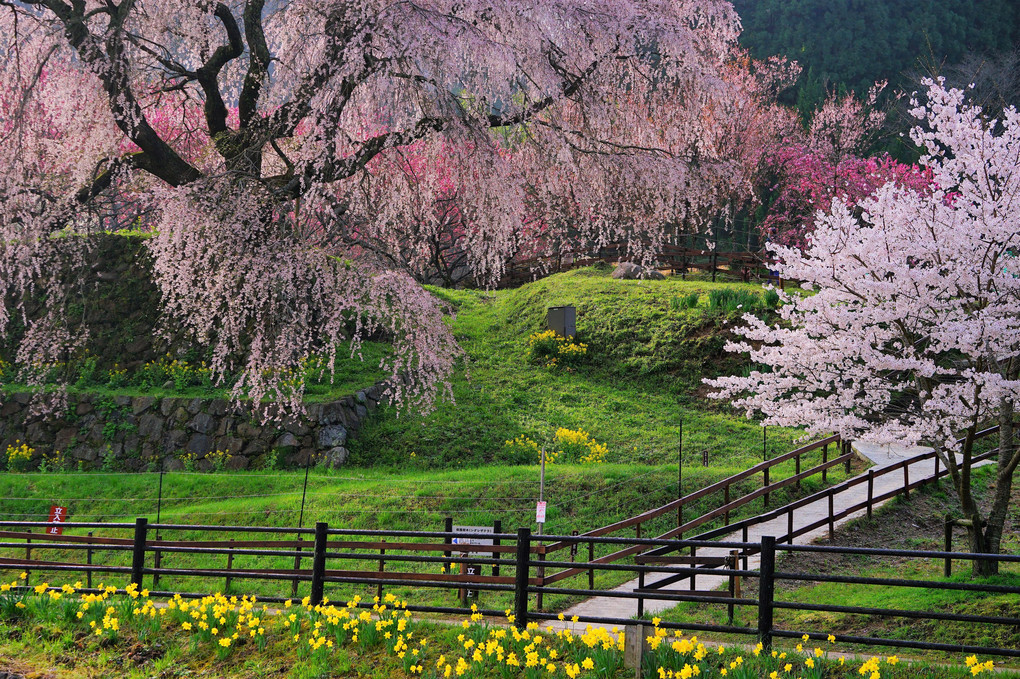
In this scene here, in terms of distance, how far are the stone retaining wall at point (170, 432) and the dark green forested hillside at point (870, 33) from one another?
49913 mm

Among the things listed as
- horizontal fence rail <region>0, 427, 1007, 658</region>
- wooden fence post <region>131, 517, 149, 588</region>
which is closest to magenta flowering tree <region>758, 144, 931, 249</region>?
horizontal fence rail <region>0, 427, 1007, 658</region>

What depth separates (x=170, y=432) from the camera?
1931cm

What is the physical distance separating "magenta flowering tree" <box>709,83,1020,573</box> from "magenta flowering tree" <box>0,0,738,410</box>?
99.0 inches

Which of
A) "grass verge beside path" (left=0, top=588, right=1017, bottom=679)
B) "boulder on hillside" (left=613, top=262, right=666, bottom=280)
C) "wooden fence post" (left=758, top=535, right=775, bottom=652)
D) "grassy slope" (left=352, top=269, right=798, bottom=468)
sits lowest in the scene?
"grass verge beside path" (left=0, top=588, right=1017, bottom=679)

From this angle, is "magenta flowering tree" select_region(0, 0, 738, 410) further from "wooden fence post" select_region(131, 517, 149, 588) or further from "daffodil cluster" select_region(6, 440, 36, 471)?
"daffodil cluster" select_region(6, 440, 36, 471)

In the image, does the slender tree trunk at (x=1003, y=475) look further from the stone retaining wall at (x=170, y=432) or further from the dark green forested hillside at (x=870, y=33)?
the dark green forested hillside at (x=870, y=33)

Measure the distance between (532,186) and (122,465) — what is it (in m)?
12.2

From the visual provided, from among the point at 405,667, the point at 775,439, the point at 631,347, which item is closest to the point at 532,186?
the point at 405,667

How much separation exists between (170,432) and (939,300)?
16021 millimetres

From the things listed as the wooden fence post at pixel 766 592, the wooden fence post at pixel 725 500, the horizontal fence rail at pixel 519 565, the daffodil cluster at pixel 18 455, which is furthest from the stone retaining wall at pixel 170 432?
the wooden fence post at pixel 766 592

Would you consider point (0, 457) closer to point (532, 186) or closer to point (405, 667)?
point (532, 186)

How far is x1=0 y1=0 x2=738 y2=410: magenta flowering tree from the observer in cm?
1089

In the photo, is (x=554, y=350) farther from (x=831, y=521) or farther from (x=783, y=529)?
(x=831, y=521)

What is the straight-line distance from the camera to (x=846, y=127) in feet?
140
